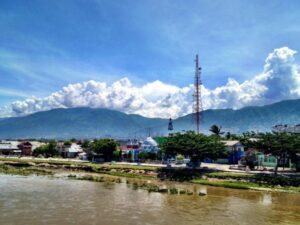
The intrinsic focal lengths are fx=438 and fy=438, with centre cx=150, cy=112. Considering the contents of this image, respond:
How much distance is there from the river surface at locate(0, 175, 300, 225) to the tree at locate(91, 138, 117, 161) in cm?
5176

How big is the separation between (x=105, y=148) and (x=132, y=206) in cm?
7294

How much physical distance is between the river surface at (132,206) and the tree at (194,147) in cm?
1823

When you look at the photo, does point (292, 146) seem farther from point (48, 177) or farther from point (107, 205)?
point (48, 177)

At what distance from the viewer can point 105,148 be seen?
128m

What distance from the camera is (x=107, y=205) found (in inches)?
2221

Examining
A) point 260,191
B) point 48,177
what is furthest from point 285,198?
point 48,177

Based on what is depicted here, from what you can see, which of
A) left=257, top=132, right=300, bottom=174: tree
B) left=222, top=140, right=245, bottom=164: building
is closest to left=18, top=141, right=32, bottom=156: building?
left=222, top=140, right=245, bottom=164: building

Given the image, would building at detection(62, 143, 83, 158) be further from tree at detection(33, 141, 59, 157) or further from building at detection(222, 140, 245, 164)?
building at detection(222, 140, 245, 164)

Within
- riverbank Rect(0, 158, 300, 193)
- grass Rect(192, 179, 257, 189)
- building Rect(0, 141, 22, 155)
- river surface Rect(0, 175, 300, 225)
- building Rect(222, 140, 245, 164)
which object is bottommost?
river surface Rect(0, 175, 300, 225)

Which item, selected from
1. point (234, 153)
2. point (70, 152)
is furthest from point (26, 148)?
point (234, 153)

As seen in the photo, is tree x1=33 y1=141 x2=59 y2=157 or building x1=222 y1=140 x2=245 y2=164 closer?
building x1=222 y1=140 x2=245 y2=164

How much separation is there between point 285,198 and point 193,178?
75.0 ft

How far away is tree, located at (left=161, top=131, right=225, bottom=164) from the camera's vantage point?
306 ft

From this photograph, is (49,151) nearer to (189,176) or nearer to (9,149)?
(9,149)
